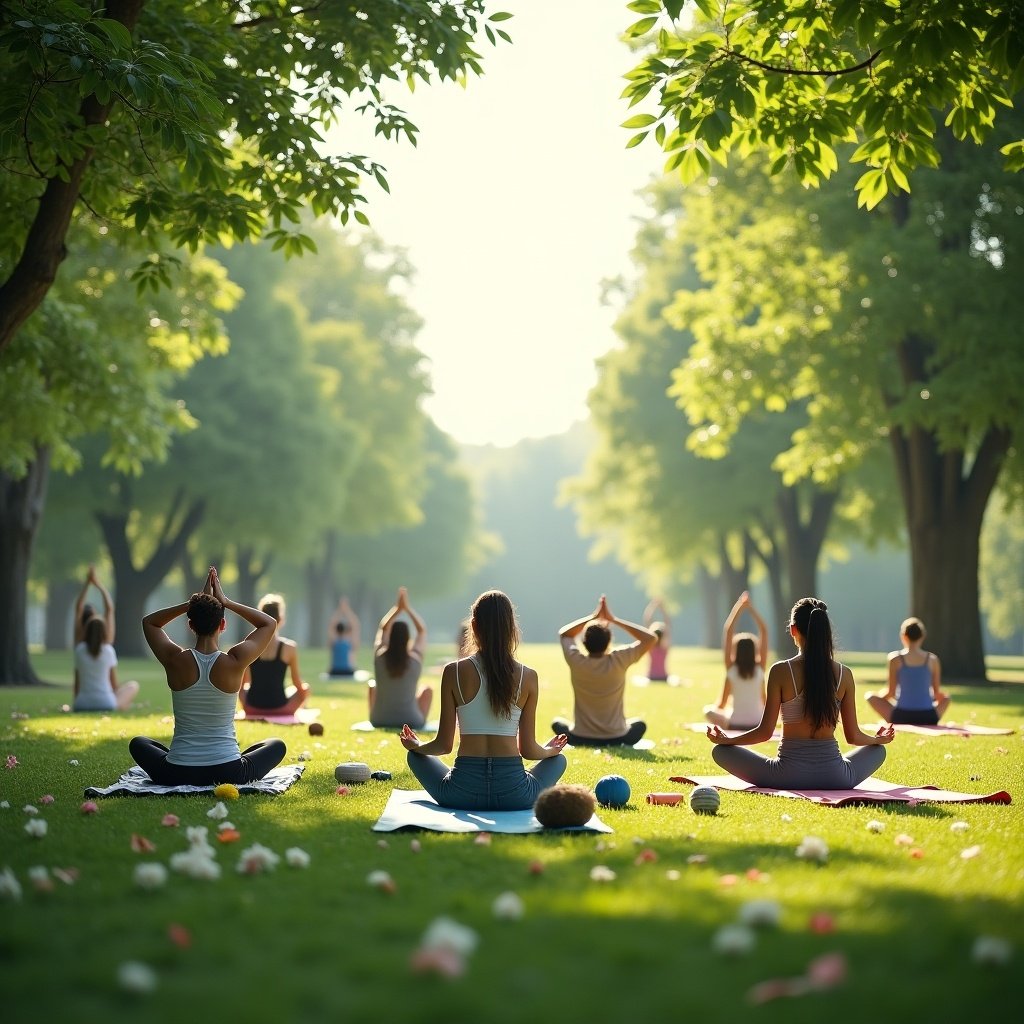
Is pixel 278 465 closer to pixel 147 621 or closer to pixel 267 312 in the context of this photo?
pixel 267 312

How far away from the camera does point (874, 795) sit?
960 cm

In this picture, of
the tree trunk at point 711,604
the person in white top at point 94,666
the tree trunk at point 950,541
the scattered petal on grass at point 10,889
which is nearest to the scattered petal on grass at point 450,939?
the scattered petal on grass at point 10,889

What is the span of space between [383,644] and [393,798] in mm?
7222

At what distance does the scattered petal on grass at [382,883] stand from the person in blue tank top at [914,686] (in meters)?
12.1

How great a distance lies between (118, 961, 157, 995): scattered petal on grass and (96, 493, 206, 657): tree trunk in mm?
35664

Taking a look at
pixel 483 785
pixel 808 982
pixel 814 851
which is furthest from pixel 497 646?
pixel 808 982

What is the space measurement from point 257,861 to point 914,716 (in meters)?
12.7

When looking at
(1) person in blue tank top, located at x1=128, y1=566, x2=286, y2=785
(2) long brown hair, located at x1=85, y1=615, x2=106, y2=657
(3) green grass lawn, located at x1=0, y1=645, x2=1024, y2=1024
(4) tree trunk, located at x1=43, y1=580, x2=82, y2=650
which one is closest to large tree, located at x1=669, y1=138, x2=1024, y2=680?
(2) long brown hair, located at x1=85, y1=615, x2=106, y2=657

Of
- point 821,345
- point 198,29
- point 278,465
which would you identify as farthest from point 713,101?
point 278,465

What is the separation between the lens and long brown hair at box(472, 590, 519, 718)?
8.60 m

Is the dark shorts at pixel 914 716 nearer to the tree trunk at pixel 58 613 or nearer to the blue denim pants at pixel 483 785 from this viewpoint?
the blue denim pants at pixel 483 785

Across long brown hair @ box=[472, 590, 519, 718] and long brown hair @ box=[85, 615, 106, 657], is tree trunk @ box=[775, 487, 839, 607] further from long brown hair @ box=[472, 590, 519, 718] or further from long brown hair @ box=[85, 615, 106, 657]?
long brown hair @ box=[472, 590, 519, 718]

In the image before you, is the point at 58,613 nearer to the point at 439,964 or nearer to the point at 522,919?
the point at 522,919

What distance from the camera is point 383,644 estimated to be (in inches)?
641
